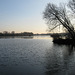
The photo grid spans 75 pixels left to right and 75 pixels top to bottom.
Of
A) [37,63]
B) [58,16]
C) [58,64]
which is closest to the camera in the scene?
[58,64]

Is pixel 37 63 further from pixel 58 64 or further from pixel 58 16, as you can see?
pixel 58 16

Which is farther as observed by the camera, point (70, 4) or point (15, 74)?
point (70, 4)

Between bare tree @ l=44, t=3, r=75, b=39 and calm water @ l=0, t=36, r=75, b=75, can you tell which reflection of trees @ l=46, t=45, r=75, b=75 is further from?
bare tree @ l=44, t=3, r=75, b=39

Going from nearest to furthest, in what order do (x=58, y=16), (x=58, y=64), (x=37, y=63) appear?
(x=58, y=64)
(x=37, y=63)
(x=58, y=16)

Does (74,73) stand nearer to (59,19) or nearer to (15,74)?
(15,74)

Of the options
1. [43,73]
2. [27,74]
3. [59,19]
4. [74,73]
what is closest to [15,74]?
[27,74]

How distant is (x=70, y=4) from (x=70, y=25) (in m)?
6.32

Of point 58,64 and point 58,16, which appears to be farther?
point 58,16

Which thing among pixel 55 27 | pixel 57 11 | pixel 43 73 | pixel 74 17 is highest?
pixel 57 11

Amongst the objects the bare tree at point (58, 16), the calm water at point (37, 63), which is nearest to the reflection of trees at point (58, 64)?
the calm water at point (37, 63)

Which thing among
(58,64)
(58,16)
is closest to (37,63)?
(58,64)

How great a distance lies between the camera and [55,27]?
30.7 meters

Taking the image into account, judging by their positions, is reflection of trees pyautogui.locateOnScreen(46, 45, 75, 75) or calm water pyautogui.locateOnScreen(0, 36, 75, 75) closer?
reflection of trees pyautogui.locateOnScreen(46, 45, 75, 75)

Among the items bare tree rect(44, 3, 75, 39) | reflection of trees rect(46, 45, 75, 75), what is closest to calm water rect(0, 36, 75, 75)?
reflection of trees rect(46, 45, 75, 75)
